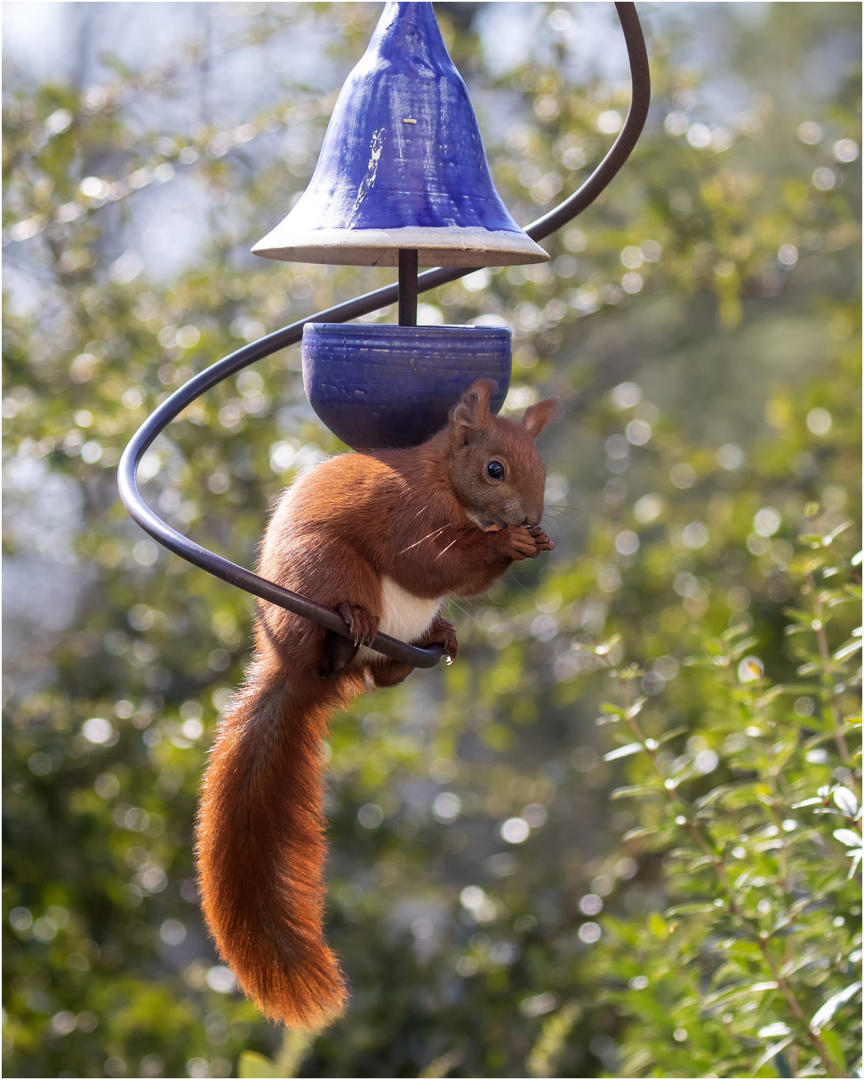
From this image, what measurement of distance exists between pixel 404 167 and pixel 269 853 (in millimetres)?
798

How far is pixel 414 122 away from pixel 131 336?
1.66m

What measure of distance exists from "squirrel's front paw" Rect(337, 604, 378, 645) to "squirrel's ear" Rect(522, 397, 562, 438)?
0.32 meters

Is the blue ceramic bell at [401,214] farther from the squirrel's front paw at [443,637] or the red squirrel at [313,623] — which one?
the squirrel's front paw at [443,637]

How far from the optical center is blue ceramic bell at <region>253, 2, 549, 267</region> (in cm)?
126

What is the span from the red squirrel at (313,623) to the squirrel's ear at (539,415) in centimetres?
2

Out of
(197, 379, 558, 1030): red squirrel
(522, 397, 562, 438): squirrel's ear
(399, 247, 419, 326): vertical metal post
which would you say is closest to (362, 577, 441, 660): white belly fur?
(197, 379, 558, 1030): red squirrel

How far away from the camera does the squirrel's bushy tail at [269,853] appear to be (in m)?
1.30

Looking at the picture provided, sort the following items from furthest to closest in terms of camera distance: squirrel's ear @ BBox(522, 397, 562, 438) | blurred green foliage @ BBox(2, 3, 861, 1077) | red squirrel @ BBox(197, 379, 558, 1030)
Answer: blurred green foliage @ BBox(2, 3, 861, 1077) → squirrel's ear @ BBox(522, 397, 562, 438) → red squirrel @ BBox(197, 379, 558, 1030)

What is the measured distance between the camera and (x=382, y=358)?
4.26 feet

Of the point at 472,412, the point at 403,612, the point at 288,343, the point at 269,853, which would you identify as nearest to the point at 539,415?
the point at 472,412

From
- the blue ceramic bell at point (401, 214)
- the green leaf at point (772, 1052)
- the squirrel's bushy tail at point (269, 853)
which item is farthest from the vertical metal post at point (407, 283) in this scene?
the green leaf at point (772, 1052)

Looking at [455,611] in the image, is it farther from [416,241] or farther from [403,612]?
[416,241]

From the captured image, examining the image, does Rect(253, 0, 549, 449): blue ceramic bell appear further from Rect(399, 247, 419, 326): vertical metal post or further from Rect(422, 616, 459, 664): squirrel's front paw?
Rect(422, 616, 459, 664): squirrel's front paw

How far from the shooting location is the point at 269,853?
1344mm
